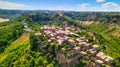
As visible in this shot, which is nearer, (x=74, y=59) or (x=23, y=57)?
(x=74, y=59)

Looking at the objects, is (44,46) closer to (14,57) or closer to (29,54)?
(29,54)

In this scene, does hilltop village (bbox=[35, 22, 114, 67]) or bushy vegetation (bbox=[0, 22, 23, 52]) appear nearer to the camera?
hilltop village (bbox=[35, 22, 114, 67])

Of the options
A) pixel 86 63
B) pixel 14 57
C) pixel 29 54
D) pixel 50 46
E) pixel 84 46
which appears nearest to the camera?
pixel 86 63

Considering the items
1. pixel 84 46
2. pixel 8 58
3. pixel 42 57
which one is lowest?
pixel 8 58

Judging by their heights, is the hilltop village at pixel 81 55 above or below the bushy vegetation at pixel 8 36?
above

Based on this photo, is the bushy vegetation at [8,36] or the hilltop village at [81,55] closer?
the hilltop village at [81,55]

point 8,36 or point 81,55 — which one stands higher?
point 81,55

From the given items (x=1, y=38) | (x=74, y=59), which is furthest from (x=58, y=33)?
(x=1, y=38)

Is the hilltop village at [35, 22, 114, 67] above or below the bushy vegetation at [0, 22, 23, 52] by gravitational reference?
above

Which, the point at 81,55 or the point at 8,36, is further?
the point at 8,36

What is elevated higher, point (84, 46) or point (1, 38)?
point (84, 46)

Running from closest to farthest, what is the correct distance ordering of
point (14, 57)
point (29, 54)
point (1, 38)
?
point (29, 54) → point (14, 57) → point (1, 38)
